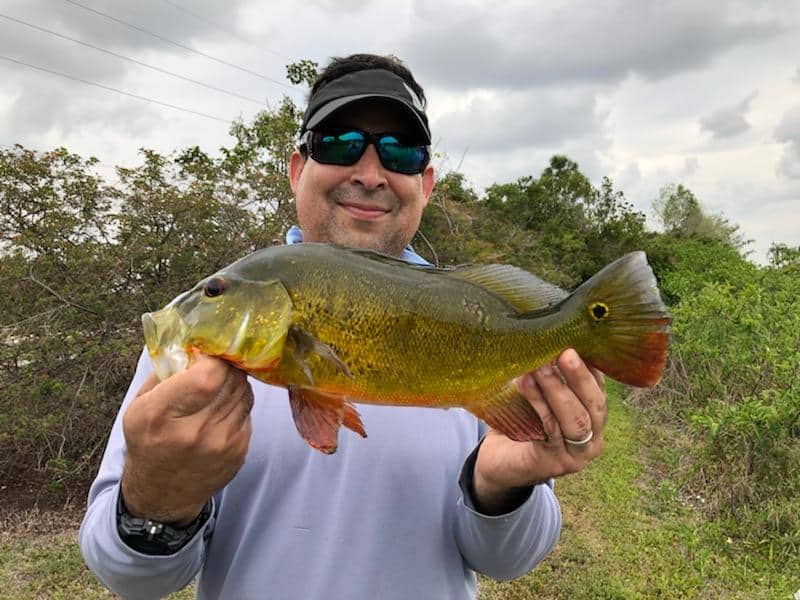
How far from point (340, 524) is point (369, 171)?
1.44 metres

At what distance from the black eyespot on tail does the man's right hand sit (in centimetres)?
108

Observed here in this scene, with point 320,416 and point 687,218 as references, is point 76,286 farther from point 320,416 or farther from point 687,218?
point 687,218

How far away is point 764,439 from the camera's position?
7.71 metres

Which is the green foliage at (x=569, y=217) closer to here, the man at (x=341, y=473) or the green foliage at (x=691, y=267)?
the green foliage at (x=691, y=267)

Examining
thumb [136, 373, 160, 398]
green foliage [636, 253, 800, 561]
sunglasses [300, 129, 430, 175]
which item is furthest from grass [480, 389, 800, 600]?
thumb [136, 373, 160, 398]

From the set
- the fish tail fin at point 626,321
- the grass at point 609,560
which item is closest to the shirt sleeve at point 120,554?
the fish tail fin at point 626,321

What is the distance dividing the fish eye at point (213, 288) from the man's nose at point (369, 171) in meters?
1.00

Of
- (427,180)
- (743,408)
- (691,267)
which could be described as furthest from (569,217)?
(427,180)

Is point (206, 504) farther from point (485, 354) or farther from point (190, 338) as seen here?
point (485, 354)

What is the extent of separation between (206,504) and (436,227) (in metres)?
15.6

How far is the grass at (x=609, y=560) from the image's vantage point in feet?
19.5

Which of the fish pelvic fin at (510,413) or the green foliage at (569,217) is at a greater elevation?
the green foliage at (569,217)

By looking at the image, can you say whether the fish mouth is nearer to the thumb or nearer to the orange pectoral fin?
the thumb

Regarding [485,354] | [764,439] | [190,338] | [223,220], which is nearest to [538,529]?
[485,354]
